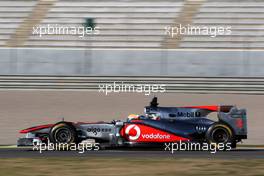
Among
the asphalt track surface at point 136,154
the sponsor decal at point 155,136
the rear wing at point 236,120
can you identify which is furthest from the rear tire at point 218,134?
the sponsor decal at point 155,136

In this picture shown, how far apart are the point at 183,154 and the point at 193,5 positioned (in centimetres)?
1681

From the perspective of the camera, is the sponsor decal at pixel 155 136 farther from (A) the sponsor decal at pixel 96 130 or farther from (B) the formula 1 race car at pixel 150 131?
(A) the sponsor decal at pixel 96 130

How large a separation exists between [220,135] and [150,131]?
154 centimetres

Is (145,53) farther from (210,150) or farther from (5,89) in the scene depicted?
(210,150)

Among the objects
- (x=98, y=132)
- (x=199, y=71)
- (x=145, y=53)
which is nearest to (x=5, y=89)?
(x=145, y=53)

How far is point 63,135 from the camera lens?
51.0ft

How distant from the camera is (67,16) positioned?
30500 mm
